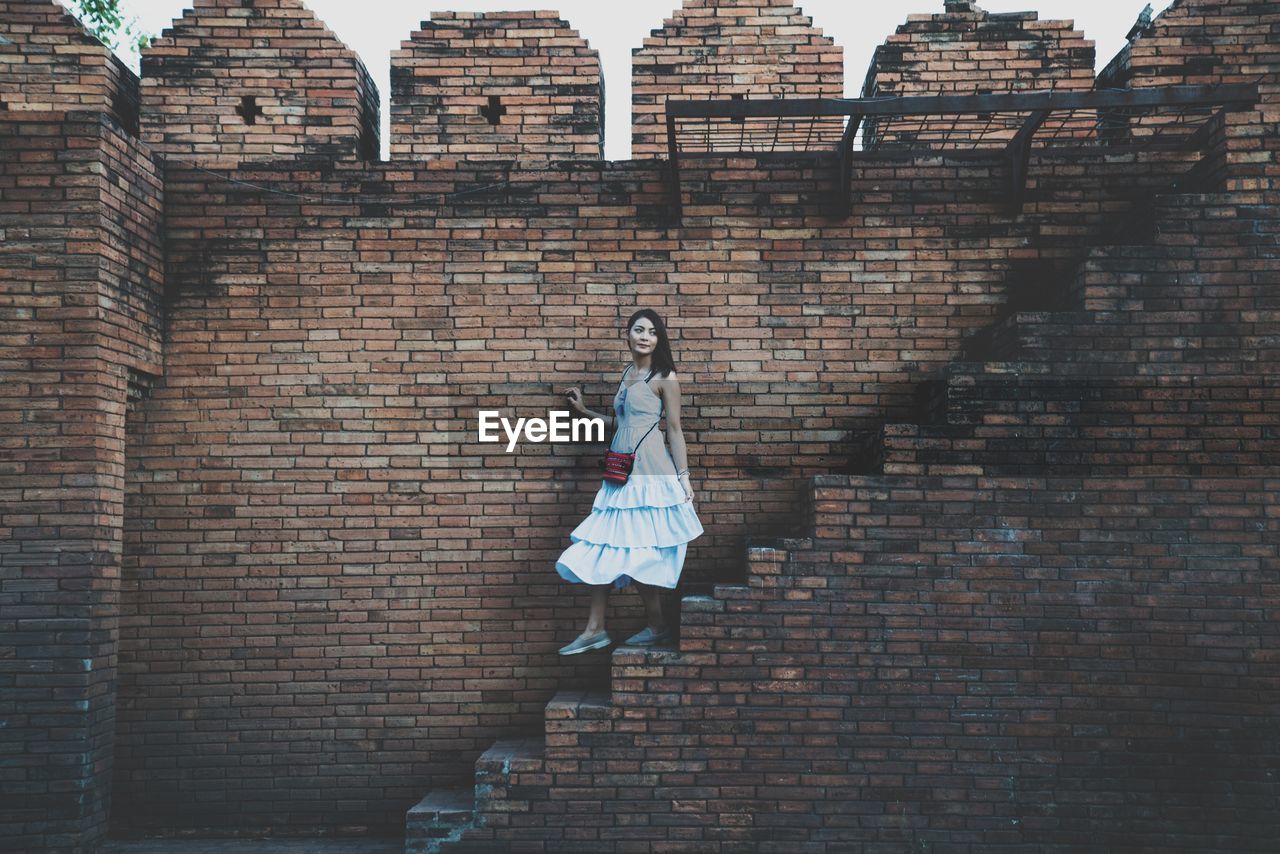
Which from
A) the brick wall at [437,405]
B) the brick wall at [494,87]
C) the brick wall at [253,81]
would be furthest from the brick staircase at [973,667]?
Answer: the brick wall at [253,81]

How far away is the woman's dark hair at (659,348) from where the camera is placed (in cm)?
544

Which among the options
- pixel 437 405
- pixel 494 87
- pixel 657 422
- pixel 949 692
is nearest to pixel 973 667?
pixel 949 692

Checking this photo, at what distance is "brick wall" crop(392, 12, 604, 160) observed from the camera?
6.03 metres

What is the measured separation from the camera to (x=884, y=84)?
6.06 m

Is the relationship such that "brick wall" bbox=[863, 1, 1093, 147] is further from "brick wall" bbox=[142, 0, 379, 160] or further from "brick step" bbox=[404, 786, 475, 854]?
"brick step" bbox=[404, 786, 475, 854]

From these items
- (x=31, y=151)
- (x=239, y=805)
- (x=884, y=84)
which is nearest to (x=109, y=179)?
(x=31, y=151)

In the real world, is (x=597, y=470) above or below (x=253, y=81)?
below

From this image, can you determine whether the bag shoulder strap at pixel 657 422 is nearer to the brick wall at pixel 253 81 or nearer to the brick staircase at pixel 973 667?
the brick staircase at pixel 973 667

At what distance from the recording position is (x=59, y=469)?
5230mm

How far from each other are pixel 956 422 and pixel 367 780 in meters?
4.07

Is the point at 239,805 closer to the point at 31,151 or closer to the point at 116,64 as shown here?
the point at 31,151
